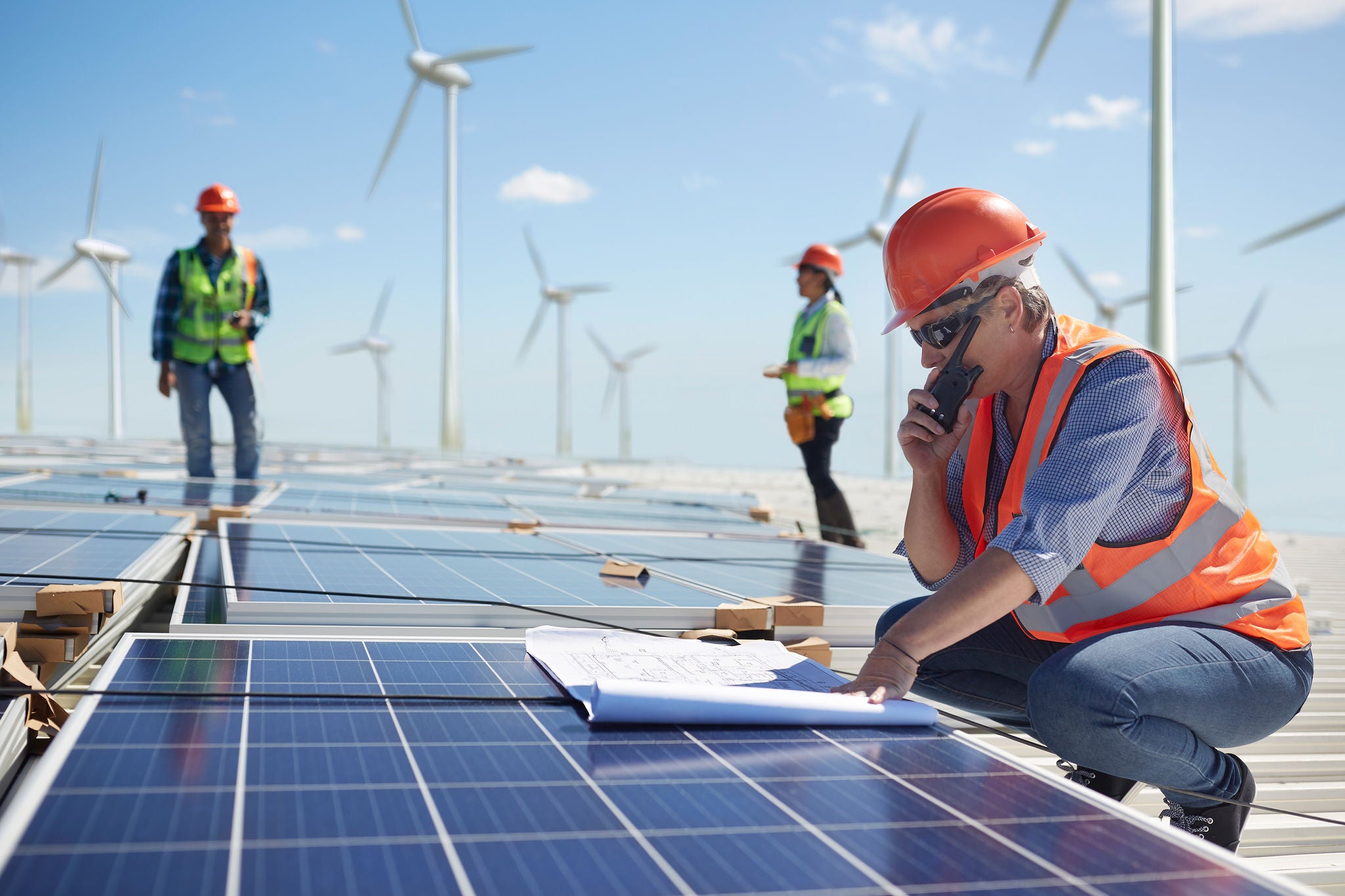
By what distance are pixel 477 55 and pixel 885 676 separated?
31866 millimetres

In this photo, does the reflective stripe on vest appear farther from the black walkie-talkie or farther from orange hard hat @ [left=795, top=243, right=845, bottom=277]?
the black walkie-talkie

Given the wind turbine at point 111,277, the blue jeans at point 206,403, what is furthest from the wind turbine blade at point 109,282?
the blue jeans at point 206,403

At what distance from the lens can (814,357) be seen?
888 cm

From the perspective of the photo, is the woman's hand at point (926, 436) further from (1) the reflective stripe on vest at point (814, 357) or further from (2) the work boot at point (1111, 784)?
(1) the reflective stripe on vest at point (814, 357)

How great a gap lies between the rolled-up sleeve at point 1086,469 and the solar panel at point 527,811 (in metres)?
0.55

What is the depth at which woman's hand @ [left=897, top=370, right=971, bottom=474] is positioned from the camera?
3.23 metres

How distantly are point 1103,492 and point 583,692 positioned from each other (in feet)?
4.50

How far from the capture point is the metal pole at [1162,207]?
12891 mm

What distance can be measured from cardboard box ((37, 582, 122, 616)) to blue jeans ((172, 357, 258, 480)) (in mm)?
6382

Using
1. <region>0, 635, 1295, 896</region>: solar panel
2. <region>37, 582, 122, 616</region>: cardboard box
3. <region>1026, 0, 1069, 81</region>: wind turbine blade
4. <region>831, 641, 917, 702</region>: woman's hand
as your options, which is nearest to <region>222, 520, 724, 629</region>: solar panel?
<region>37, 582, 122, 616</region>: cardboard box

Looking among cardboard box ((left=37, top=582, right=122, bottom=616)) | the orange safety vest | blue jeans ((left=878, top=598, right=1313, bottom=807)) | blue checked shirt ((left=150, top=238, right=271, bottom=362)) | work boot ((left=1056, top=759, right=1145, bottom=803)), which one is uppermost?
blue checked shirt ((left=150, top=238, right=271, bottom=362))

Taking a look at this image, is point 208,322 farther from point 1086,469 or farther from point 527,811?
point 527,811

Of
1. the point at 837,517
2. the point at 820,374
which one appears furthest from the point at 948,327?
the point at 837,517

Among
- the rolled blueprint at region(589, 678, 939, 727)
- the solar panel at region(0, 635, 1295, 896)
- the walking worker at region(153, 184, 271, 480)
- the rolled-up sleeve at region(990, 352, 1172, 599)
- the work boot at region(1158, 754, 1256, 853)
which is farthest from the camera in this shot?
the walking worker at region(153, 184, 271, 480)
